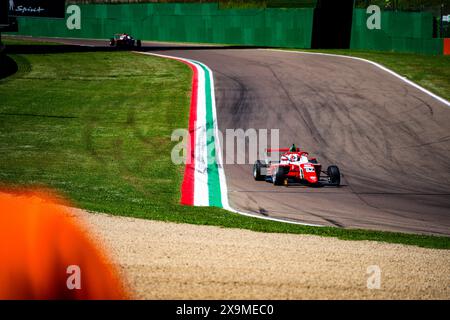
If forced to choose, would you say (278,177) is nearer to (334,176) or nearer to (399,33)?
(334,176)

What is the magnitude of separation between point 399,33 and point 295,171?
25.1 meters

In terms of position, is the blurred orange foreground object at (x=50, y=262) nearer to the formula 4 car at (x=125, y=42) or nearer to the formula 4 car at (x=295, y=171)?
the formula 4 car at (x=295, y=171)

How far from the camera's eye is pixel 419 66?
1262 inches

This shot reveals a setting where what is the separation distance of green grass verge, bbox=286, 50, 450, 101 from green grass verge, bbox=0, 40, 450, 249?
30.8ft

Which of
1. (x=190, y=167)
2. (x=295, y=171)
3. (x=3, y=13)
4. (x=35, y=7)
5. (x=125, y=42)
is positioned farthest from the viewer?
(x=35, y=7)

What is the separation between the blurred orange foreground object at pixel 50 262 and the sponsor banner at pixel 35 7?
163 ft

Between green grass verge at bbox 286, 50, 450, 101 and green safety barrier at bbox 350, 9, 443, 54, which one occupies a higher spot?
green safety barrier at bbox 350, 9, 443, 54

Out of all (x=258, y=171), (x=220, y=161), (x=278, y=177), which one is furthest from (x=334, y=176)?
(x=220, y=161)

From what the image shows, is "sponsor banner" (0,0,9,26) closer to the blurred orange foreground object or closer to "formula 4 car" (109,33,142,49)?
"formula 4 car" (109,33,142,49)

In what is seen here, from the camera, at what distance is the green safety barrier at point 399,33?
1469 inches

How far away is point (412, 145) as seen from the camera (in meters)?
19.8

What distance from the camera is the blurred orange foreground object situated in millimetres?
7118

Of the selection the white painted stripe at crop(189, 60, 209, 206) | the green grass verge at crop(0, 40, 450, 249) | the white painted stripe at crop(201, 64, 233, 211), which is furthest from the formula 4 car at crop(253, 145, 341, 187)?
the green grass verge at crop(0, 40, 450, 249)
